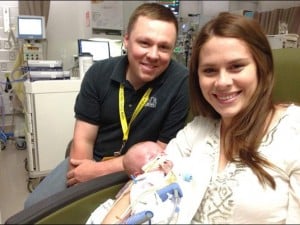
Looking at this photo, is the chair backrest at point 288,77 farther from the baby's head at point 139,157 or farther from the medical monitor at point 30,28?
the medical monitor at point 30,28

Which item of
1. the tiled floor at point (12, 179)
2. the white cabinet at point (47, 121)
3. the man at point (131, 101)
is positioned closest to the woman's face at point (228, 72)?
the man at point (131, 101)

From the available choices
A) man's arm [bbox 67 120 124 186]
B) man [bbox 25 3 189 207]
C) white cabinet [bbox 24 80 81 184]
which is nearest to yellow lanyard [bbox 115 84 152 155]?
man [bbox 25 3 189 207]

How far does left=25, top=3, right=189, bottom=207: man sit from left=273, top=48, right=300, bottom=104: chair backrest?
0.40 metres

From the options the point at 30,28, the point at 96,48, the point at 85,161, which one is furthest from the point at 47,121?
the point at 30,28

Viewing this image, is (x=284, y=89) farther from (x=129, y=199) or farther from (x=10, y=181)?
(x=10, y=181)

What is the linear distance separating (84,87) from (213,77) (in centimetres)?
72

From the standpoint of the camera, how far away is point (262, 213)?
909 millimetres

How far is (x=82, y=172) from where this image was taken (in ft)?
4.48

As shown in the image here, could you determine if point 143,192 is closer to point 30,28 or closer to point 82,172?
point 82,172

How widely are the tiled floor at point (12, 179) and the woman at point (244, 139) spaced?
1665 mm

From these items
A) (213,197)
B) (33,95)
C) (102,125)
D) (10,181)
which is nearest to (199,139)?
(213,197)

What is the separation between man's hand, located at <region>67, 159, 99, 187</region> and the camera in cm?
136

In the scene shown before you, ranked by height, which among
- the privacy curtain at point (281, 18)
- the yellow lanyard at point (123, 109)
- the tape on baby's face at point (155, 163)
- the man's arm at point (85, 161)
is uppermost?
the privacy curtain at point (281, 18)

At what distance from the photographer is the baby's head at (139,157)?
116cm
